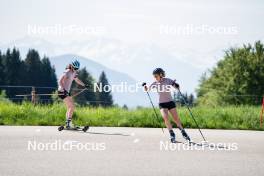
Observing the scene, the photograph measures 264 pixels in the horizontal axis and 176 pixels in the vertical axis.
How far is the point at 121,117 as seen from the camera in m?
17.4

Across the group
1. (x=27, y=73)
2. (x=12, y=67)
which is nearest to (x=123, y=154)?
(x=12, y=67)

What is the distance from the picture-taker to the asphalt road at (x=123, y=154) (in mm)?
7676

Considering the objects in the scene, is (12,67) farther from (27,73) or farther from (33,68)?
(33,68)

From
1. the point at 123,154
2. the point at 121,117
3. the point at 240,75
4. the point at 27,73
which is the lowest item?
the point at 123,154

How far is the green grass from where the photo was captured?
16422 millimetres

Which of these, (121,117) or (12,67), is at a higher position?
(12,67)

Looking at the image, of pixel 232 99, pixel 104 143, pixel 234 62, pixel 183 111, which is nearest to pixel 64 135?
pixel 104 143

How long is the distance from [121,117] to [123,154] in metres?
7.92

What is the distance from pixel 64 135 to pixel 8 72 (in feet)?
352

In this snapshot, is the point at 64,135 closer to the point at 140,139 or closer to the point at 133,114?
the point at 140,139

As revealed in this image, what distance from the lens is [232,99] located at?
60.0m

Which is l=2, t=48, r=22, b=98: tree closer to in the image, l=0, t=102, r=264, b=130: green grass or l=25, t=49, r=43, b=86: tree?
l=25, t=49, r=43, b=86: tree

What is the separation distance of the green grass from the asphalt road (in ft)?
9.12

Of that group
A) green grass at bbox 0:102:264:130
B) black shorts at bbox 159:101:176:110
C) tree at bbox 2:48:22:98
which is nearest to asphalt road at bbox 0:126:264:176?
black shorts at bbox 159:101:176:110
